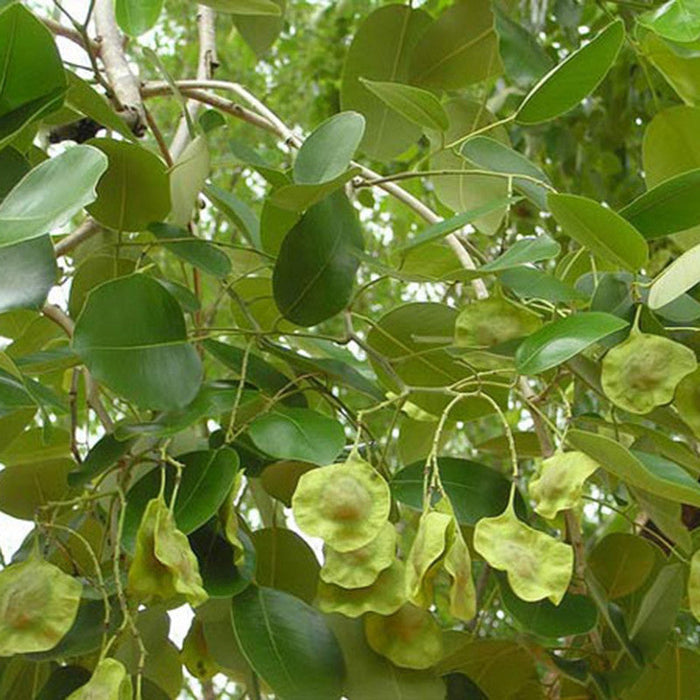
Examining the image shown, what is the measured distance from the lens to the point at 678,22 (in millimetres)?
638

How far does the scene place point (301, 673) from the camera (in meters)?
0.56

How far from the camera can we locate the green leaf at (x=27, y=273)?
54cm

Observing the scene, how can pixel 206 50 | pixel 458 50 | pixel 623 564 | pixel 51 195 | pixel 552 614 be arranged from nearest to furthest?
pixel 51 195 → pixel 552 614 → pixel 623 564 → pixel 458 50 → pixel 206 50

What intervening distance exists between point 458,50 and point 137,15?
23cm

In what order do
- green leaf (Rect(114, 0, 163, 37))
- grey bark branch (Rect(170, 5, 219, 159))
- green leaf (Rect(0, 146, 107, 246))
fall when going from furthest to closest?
grey bark branch (Rect(170, 5, 219, 159)) < green leaf (Rect(114, 0, 163, 37)) < green leaf (Rect(0, 146, 107, 246))

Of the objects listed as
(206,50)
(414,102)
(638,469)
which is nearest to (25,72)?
(414,102)

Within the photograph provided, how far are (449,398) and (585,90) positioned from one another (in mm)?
173

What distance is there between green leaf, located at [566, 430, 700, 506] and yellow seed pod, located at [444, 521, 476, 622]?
0.06 metres

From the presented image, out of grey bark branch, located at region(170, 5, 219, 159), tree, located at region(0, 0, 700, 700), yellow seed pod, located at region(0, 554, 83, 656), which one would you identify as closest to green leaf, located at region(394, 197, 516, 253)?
tree, located at region(0, 0, 700, 700)

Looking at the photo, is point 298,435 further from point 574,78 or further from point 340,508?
point 574,78

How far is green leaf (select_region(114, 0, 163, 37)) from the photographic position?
2.21 feet

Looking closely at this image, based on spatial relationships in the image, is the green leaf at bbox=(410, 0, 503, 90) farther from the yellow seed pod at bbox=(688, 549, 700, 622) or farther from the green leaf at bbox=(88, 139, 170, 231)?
the yellow seed pod at bbox=(688, 549, 700, 622)

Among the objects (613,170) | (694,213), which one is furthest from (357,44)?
(613,170)

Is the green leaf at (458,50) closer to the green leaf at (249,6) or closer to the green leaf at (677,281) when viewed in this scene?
the green leaf at (249,6)
